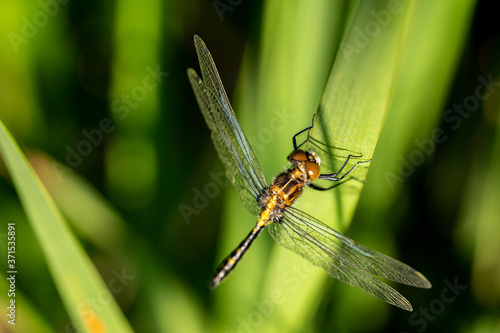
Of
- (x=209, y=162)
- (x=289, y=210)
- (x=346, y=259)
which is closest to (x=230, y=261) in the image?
(x=289, y=210)

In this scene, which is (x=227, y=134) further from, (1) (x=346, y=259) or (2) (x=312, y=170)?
(1) (x=346, y=259)

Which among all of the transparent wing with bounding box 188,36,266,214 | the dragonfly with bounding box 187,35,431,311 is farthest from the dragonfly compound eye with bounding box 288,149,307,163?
the transparent wing with bounding box 188,36,266,214

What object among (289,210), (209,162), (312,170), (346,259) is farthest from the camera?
(209,162)

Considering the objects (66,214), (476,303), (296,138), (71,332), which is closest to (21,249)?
(66,214)

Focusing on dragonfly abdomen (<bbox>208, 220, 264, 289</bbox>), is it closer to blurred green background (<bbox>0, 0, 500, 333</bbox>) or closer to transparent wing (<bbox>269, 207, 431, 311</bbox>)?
blurred green background (<bbox>0, 0, 500, 333</bbox>)

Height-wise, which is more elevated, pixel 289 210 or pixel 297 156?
pixel 297 156

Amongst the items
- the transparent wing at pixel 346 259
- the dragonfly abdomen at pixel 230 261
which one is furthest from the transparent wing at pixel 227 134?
the transparent wing at pixel 346 259

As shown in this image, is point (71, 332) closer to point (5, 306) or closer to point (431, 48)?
point (5, 306)
